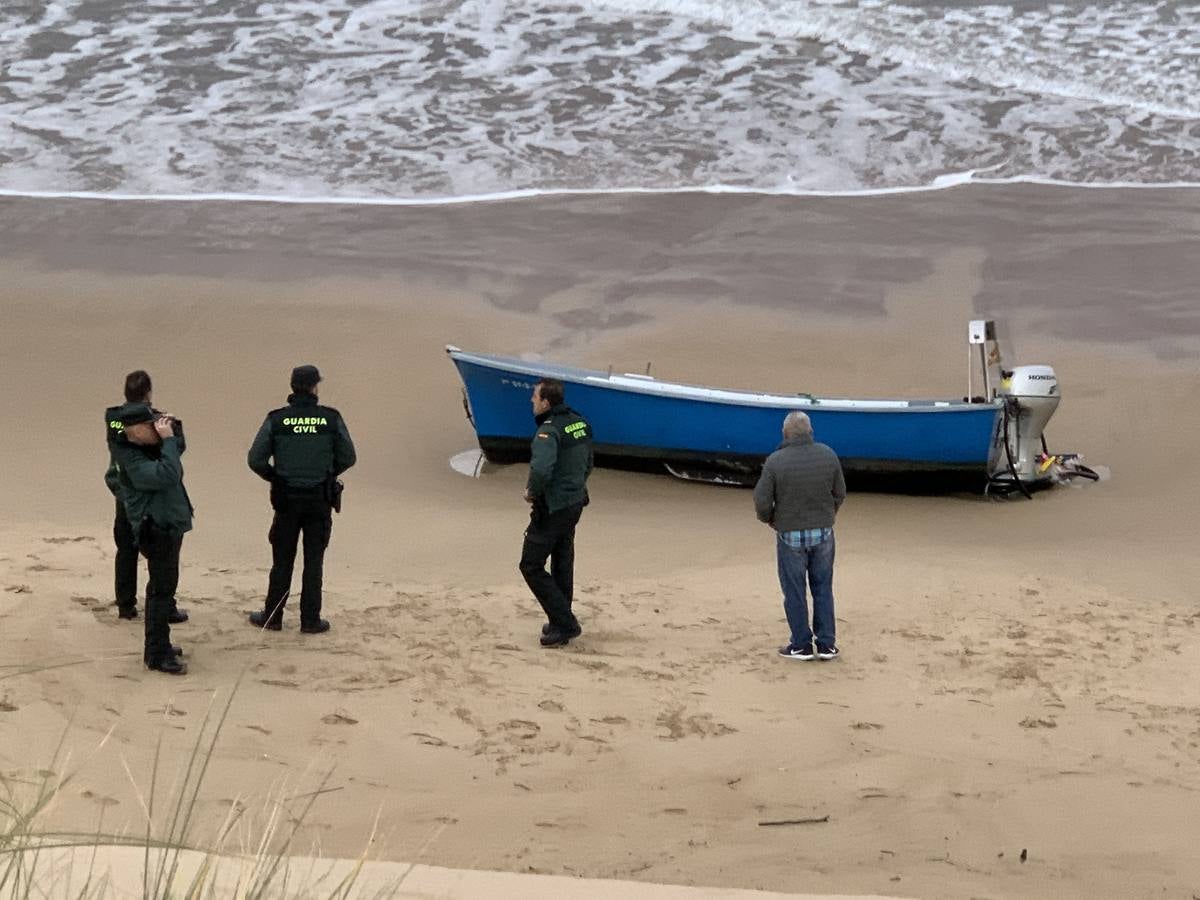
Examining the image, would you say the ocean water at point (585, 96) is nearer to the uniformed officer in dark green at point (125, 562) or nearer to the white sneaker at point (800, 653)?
the uniformed officer in dark green at point (125, 562)

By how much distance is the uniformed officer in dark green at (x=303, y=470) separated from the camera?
796cm

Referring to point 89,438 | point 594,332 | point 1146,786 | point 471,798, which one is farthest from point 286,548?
point 594,332

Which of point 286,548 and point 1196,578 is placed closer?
point 286,548

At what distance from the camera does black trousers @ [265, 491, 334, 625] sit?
8.12 m

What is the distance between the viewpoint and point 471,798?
646 cm

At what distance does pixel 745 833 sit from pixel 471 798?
112 cm

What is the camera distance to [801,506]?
814cm

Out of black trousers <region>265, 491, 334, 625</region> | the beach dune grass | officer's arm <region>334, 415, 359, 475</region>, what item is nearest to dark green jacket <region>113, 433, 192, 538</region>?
black trousers <region>265, 491, 334, 625</region>

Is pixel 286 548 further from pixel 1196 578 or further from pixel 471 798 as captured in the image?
pixel 1196 578

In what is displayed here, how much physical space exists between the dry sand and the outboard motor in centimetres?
41

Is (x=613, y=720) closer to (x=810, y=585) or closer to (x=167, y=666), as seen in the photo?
(x=810, y=585)

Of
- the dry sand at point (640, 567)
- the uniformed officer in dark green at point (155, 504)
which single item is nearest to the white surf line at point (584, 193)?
the dry sand at point (640, 567)

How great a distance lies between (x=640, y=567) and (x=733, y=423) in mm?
2408

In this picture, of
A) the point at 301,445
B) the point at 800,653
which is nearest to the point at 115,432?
the point at 301,445
